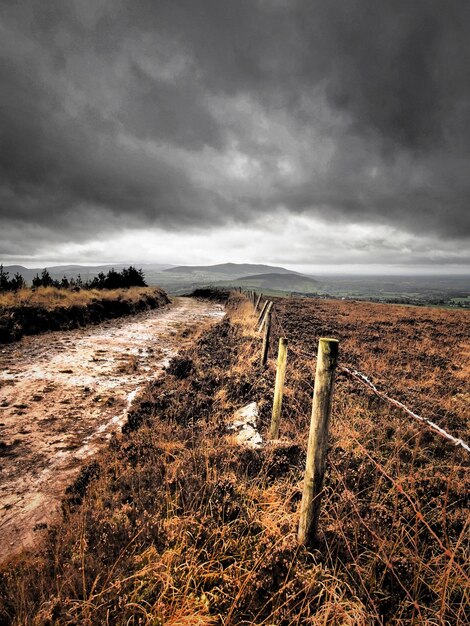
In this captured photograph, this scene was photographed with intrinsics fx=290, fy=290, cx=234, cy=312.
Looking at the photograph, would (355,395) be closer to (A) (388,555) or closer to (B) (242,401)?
(B) (242,401)

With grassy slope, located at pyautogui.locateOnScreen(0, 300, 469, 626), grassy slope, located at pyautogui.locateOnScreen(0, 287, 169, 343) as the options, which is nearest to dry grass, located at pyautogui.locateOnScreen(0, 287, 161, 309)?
grassy slope, located at pyautogui.locateOnScreen(0, 287, 169, 343)

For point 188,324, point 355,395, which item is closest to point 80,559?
point 355,395

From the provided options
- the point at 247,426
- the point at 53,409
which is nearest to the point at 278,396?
the point at 247,426

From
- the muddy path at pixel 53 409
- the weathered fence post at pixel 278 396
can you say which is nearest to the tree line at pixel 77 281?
the muddy path at pixel 53 409

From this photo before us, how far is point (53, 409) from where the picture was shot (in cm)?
618

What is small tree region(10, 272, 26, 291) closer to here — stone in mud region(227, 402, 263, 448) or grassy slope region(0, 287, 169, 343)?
grassy slope region(0, 287, 169, 343)

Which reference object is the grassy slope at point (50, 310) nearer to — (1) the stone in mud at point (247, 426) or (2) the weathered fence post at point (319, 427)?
(1) the stone in mud at point (247, 426)

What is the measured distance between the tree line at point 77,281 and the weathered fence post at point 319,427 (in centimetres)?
1922

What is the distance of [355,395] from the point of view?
6.73 metres

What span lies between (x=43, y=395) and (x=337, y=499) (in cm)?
659

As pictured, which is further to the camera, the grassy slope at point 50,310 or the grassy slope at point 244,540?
the grassy slope at point 50,310

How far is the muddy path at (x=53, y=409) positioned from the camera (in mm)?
3650

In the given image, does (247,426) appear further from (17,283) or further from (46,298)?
(17,283)

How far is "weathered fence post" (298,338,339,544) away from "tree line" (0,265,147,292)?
19221 mm
